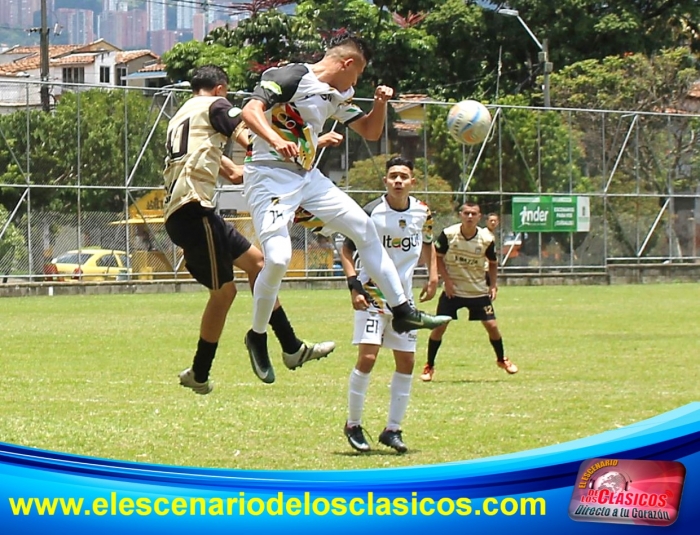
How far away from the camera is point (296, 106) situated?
6602 millimetres

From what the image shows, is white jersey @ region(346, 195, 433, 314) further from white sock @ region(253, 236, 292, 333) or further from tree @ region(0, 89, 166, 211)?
tree @ region(0, 89, 166, 211)

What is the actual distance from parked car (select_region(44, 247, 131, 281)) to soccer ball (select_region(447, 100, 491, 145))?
2273 cm

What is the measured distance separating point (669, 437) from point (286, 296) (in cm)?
2857

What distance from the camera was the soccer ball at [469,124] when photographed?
9359 mm

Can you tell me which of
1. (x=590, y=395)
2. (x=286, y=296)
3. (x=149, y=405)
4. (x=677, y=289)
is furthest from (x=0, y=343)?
(x=677, y=289)

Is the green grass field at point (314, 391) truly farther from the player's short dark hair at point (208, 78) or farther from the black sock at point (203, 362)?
the player's short dark hair at point (208, 78)

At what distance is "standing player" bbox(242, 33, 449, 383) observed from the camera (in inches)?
257

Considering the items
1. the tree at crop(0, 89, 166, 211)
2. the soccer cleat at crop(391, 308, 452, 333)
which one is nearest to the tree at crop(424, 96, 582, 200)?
the tree at crop(0, 89, 166, 211)

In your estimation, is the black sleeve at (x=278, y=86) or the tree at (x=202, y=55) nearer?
the black sleeve at (x=278, y=86)

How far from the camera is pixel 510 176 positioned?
37.2 meters

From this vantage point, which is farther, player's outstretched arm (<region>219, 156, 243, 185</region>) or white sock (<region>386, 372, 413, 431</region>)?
white sock (<region>386, 372, 413, 431</region>)

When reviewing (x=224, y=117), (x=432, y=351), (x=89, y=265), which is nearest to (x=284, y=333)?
(x=224, y=117)

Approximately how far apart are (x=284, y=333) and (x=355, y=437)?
4.65 ft

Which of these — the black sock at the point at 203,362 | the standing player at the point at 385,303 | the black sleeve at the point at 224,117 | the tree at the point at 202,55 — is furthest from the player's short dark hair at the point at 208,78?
the tree at the point at 202,55
